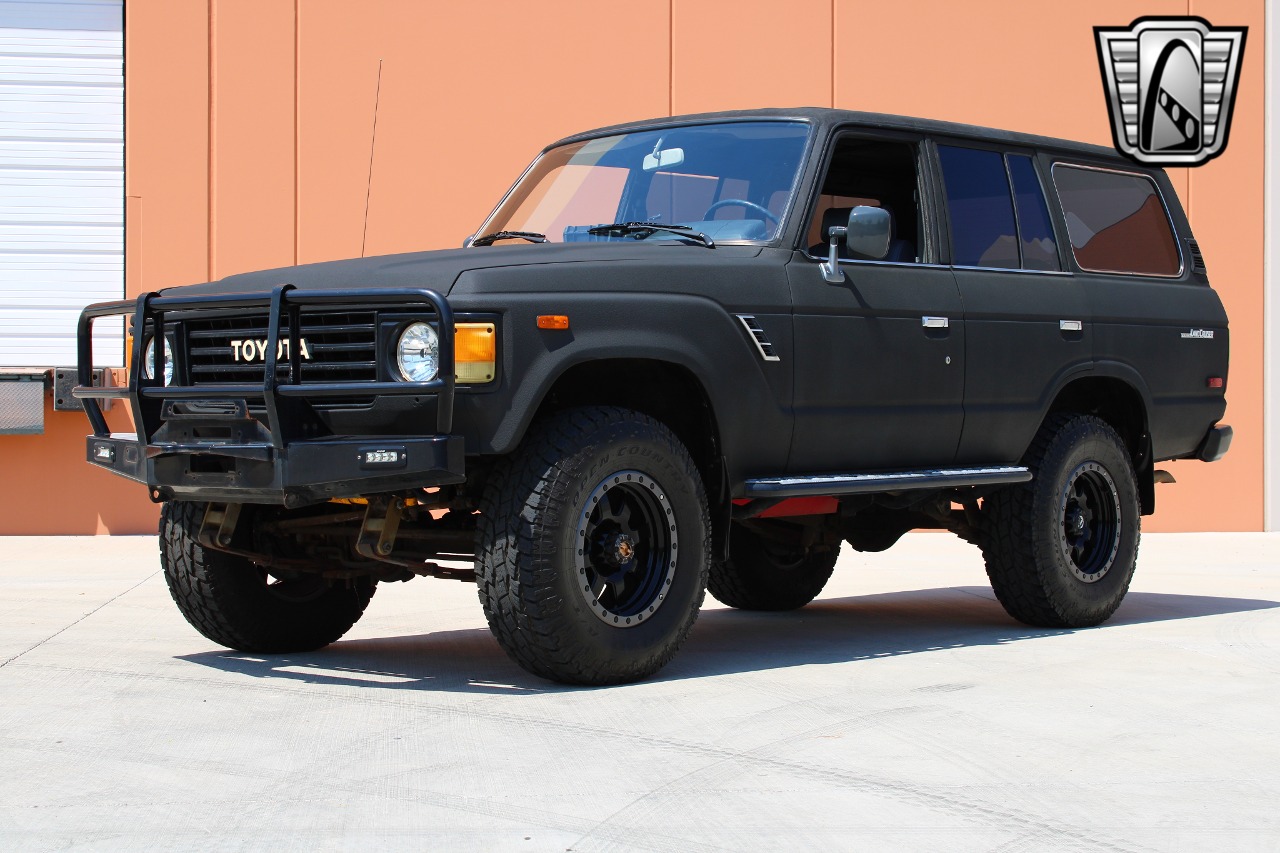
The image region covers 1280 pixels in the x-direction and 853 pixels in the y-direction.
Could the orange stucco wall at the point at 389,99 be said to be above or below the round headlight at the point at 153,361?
above

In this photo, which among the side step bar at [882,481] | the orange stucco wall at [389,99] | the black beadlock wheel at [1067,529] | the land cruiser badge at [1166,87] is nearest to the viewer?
the side step bar at [882,481]

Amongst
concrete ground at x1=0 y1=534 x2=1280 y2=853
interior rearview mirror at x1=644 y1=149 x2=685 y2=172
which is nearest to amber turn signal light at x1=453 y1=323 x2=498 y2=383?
concrete ground at x1=0 y1=534 x2=1280 y2=853

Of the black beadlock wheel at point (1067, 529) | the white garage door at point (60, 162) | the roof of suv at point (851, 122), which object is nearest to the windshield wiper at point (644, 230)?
the roof of suv at point (851, 122)

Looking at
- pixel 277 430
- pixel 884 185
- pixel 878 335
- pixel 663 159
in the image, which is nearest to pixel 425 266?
pixel 277 430

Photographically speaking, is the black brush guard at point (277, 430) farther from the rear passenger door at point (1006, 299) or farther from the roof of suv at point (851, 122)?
the rear passenger door at point (1006, 299)

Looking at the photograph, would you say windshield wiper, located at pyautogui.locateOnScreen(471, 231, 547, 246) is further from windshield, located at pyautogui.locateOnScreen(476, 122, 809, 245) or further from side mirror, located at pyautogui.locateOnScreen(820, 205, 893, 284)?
side mirror, located at pyautogui.locateOnScreen(820, 205, 893, 284)

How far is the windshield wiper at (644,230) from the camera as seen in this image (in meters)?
6.44

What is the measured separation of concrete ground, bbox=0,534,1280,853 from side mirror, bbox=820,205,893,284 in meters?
1.56

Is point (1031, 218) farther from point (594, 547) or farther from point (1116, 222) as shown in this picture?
point (594, 547)

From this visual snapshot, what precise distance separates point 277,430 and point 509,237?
6.28ft

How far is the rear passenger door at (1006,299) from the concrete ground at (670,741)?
3.21ft

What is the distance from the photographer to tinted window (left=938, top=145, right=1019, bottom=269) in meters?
7.37

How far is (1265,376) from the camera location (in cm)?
1395

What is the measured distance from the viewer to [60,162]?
13.2m
